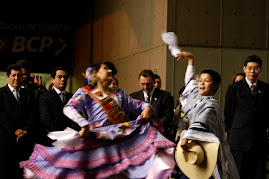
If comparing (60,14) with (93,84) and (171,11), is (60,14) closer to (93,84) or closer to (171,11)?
(171,11)

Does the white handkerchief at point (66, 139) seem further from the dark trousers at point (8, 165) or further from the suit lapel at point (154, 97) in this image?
the suit lapel at point (154, 97)

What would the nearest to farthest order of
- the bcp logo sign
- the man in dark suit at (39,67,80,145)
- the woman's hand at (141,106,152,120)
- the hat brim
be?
the hat brim → the woman's hand at (141,106,152,120) → the man in dark suit at (39,67,80,145) → the bcp logo sign

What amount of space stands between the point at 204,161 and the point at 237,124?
1476 mm

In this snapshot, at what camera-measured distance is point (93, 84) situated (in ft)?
14.1

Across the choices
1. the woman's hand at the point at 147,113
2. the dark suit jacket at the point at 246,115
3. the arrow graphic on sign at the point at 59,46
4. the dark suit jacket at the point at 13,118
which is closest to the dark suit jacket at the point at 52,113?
the dark suit jacket at the point at 13,118

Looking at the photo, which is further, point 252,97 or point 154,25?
point 154,25

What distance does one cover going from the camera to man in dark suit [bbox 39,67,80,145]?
211 inches

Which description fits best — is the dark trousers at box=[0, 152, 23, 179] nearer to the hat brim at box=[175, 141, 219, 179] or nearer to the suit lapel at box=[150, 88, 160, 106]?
the suit lapel at box=[150, 88, 160, 106]

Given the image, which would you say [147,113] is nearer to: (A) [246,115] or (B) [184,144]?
(B) [184,144]

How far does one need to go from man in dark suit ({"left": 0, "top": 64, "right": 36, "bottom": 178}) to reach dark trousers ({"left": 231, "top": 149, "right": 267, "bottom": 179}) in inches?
99.4

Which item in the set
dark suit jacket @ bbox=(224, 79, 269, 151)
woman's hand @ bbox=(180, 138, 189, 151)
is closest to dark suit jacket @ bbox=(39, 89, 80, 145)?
woman's hand @ bbox=(180, 138, 189, 151)

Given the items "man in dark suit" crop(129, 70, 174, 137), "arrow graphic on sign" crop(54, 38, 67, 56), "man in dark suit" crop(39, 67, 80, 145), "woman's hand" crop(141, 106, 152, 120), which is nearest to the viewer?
"woman's hand" crop(141, 106, 152, 120)

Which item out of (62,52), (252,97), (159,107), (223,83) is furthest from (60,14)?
(252,97)

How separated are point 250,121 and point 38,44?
34.1 feet
